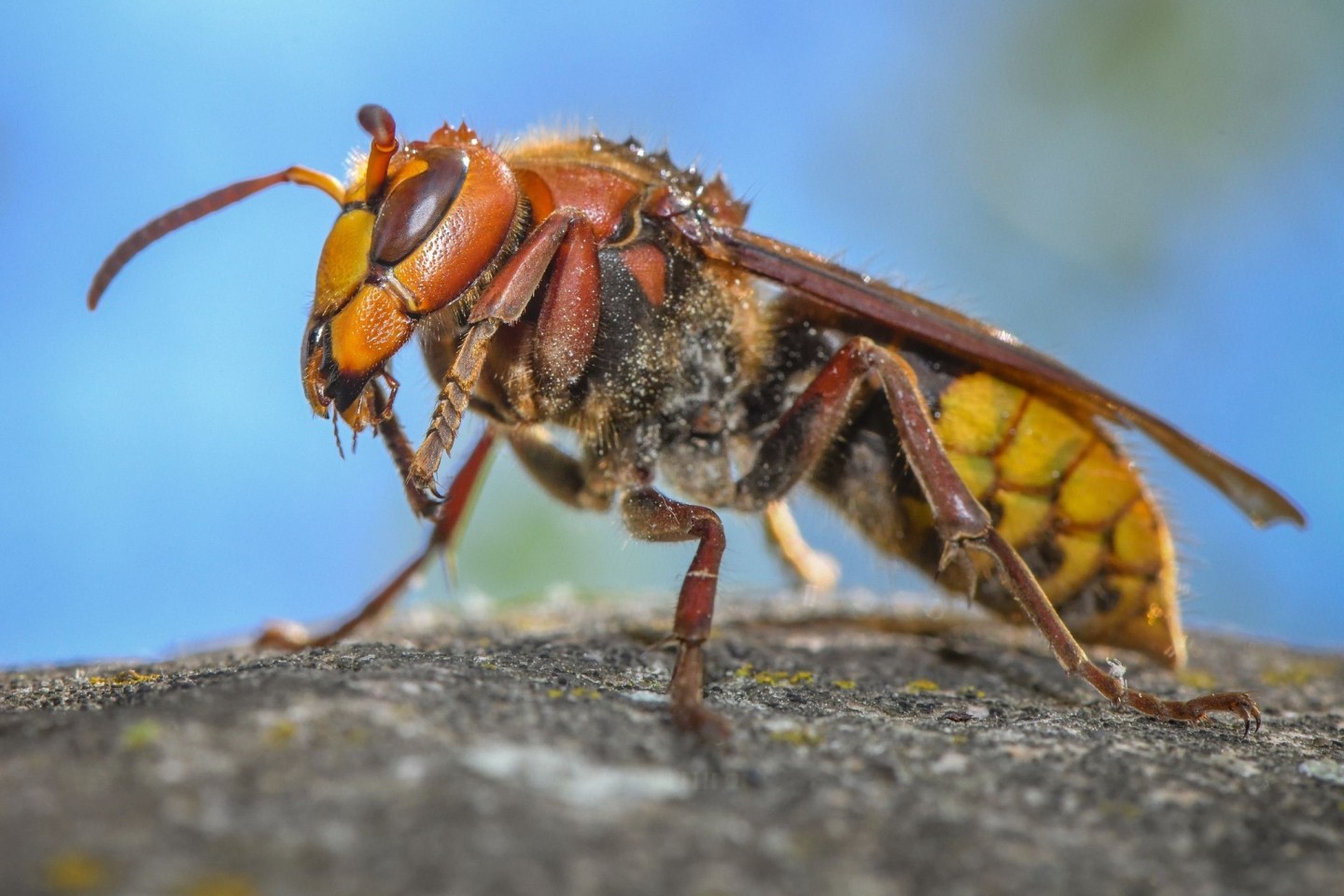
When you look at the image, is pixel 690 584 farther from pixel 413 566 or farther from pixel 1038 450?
pixel 413 566

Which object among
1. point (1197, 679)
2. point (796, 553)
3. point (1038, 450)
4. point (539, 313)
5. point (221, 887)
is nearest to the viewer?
point (221, 887)

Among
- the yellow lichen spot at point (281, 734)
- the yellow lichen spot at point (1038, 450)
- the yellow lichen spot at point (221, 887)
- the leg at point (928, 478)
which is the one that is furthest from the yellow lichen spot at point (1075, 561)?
the yellow lichen spot at point (221, 887)

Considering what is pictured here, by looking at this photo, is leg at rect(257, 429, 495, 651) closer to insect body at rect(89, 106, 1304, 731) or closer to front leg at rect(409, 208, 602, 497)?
insect body at rect(89, 106, 1304, 731)

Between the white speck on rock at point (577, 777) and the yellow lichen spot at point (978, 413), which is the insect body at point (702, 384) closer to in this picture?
the yellow lichen spot at point (978, 413)

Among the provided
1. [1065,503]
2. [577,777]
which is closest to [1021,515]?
[1065,503]

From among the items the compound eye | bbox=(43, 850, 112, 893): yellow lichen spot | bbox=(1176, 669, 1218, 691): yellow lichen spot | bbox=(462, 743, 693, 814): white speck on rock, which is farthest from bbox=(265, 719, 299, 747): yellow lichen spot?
bbox=(1176, 669, 1218, 691): yellow lichen spot

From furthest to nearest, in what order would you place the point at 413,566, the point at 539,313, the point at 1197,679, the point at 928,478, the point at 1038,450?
the point at 413,566 < the point at 1197,679 < the point at 1038,450 < the point at 539,313 < the point at 928,478
